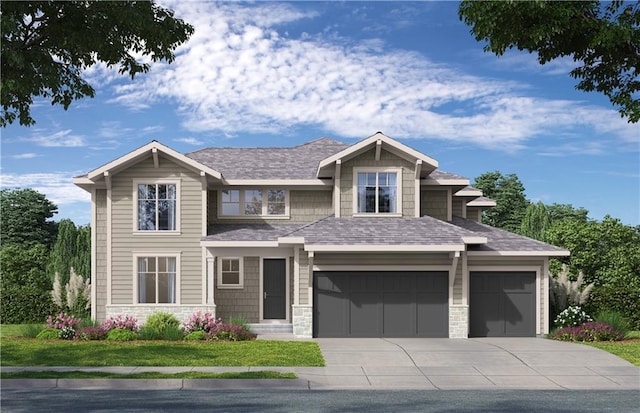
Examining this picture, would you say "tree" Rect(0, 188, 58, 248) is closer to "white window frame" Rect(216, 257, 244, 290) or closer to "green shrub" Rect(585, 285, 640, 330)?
"white window frame" Rect(216, 257, 244, 290)

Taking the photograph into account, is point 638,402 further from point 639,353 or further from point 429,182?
point 429,182

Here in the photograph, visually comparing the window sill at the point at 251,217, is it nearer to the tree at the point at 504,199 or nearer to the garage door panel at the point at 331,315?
the garage door panel at the point at 331,315

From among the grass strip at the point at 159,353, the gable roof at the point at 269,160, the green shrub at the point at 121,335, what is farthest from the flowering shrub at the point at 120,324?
the gable roof at the point at 269,160

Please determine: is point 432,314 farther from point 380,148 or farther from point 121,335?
point 121,335

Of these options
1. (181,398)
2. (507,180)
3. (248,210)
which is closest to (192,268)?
(248,210)

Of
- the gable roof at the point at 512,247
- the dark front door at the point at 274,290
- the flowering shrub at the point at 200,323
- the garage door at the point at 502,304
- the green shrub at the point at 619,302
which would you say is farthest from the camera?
the green shrub at the point at 619,302

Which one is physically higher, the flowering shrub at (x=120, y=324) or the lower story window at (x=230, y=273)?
the lower story window at (x=230, y=273)

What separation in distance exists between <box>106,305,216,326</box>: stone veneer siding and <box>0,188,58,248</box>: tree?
1359 inches

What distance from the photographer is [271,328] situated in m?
25.4

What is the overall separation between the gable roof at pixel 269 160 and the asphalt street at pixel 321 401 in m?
14.2

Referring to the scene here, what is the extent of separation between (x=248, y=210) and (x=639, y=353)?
14.3m

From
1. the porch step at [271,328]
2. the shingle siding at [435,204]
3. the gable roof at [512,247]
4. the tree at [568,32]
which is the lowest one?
the porch step at [271,328]

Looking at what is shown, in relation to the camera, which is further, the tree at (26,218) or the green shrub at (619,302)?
the tree at (26,218)

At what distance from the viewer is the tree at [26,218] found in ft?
185
